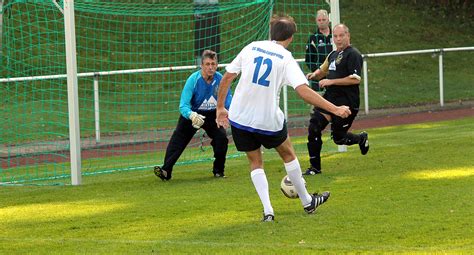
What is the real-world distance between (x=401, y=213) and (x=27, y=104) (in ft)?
33.7

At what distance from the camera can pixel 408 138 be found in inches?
680

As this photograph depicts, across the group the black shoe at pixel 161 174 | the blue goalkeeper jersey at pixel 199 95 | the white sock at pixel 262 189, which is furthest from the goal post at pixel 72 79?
the white sock at pixel 262 189

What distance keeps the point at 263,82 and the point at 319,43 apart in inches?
268

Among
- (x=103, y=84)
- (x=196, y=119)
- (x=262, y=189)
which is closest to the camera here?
(x=262, y=189)

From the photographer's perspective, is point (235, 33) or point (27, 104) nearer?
point (27, 104)

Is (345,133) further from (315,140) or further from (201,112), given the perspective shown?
(201,112)

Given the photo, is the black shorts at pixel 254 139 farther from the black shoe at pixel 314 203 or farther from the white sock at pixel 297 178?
the black shoe at pixel 314 203

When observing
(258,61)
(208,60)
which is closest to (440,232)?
(258,61)

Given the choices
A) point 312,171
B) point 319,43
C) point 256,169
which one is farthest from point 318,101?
point 319,43

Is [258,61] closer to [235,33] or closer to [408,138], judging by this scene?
[408,138]

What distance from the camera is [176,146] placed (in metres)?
13.6

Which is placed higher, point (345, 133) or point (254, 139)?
Answer: point (254, 139)

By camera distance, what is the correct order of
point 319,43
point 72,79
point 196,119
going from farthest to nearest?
point 319,43
point 72,79
point 196,119

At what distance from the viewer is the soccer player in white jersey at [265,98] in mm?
9625
